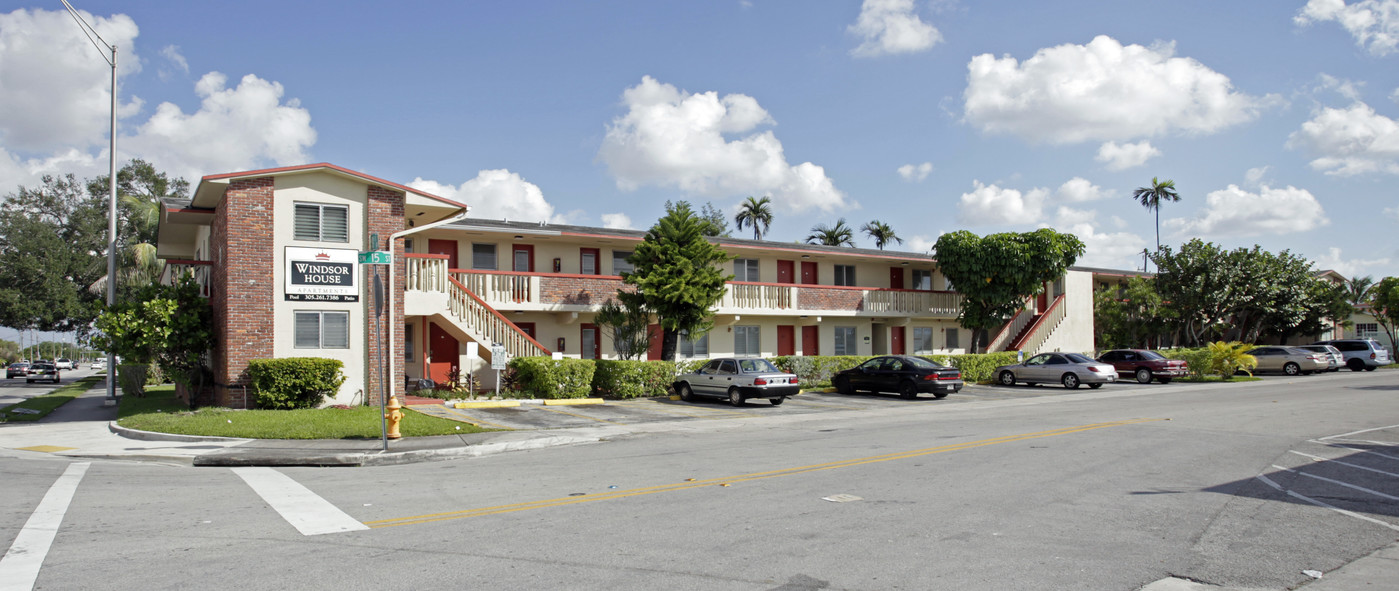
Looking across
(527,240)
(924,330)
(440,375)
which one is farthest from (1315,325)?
(440,375)

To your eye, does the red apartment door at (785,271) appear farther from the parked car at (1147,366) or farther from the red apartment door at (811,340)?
the parked car at (1147,366)

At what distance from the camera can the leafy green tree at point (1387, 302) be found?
169ft

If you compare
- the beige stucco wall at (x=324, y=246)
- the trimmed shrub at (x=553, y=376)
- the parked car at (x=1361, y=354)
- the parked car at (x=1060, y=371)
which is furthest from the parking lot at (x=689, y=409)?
the parked car at (x=1361, y=354)

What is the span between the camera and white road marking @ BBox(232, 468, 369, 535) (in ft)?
25.1

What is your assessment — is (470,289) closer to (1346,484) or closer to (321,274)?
(321,274)

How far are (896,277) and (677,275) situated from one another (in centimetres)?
1651

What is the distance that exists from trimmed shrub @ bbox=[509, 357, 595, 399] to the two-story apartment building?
0.87 meters

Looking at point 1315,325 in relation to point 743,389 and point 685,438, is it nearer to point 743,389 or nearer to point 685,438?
point 743,389

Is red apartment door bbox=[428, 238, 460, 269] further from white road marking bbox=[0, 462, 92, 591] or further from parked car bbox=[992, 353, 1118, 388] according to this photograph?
parked car bbox=[992, 353, 1118, 388]

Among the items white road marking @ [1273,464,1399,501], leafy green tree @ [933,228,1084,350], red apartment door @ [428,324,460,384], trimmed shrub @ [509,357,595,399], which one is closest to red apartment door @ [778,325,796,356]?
leafy green tree @ [933,228,1084,350]

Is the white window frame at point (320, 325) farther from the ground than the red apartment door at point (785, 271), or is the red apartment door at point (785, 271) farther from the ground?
the red apartment door at point (785, 271)

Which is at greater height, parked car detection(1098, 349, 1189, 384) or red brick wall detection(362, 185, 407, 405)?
red brick wall detection(362, 185, 407, 405)

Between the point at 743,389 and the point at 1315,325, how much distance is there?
4392 cm

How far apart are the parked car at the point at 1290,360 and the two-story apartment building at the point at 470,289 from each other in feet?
26.8
